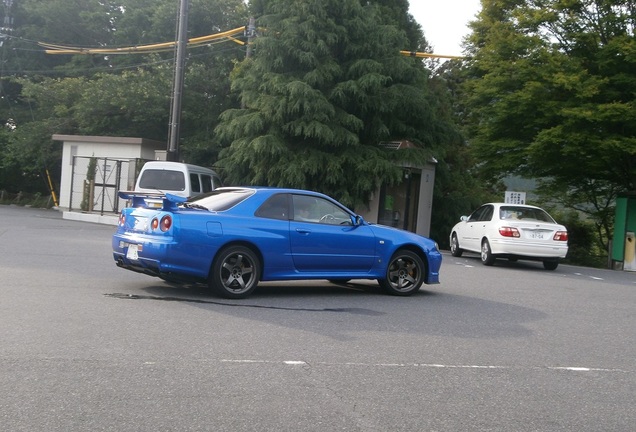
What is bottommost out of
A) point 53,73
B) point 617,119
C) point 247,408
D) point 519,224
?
point 247,408

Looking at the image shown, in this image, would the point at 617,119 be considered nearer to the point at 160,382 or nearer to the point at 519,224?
the point at 519,224

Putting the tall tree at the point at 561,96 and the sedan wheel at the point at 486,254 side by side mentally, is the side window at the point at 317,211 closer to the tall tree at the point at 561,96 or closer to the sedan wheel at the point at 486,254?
the sedan wheel at the point at 486,254

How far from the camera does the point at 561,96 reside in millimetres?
25766

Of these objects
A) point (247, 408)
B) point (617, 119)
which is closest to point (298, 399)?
point (247, 408)

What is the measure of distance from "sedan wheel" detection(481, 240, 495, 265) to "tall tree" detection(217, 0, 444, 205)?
7.28 meters

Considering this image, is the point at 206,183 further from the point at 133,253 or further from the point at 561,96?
the point at 133,253

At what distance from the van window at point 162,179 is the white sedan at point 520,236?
8682mm

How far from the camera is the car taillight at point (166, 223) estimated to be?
32.3ft

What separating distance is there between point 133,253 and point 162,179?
41.7 feet

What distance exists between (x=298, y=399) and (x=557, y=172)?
23.5 m

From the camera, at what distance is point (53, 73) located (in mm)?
46344

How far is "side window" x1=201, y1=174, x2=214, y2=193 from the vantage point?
23.3 m

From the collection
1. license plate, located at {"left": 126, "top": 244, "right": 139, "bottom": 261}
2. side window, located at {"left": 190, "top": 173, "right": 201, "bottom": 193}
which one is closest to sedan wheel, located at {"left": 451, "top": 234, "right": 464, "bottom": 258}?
side window, located at {"left": 190, "top": 173, "right": 201, "bottom": 193}

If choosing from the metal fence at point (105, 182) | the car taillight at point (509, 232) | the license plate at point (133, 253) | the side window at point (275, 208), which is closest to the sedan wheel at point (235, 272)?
the side window at point (275, 208)
